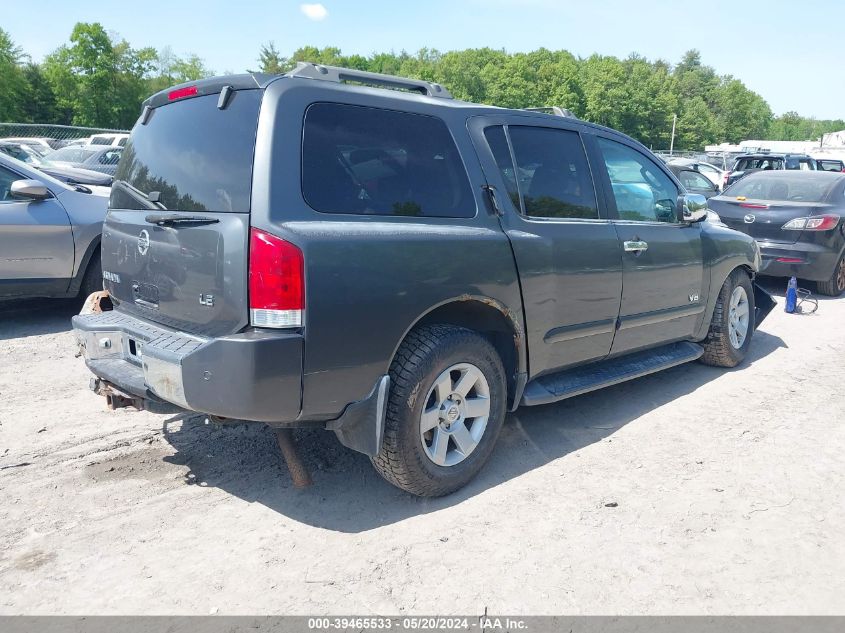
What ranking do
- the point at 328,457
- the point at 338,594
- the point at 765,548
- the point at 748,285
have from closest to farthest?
the point at 338,594 → the point at 765,548 → the point at 328,457 → the point at 748,285

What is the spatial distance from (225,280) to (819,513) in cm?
307

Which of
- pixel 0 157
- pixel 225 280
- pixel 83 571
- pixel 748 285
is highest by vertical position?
pixel 0 157

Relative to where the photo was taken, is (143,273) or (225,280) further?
(143,273)

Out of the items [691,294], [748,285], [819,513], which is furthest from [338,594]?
[748,285]

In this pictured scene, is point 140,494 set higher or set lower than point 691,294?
lower

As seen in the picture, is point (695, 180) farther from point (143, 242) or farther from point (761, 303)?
point (143, 242)

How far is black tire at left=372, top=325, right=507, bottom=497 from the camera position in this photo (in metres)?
3.09

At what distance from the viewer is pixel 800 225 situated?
8477 mm

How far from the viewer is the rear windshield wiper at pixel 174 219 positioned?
2922mm

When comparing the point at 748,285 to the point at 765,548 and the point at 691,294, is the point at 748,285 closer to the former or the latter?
the point at 691,294

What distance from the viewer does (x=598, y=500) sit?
3.45m

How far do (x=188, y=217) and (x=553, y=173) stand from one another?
84.6 inches

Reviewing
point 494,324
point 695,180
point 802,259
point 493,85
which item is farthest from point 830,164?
point 493,85

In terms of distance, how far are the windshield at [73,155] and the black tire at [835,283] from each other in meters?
16.2
